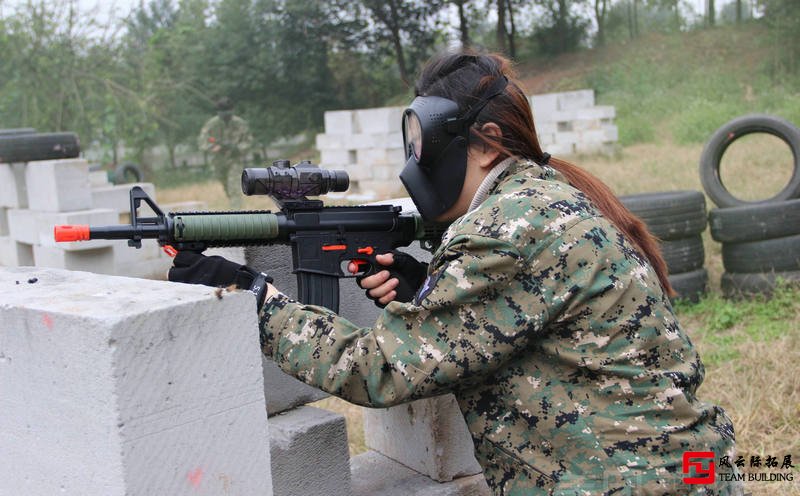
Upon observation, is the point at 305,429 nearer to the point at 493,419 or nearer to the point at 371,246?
the point at 371,246

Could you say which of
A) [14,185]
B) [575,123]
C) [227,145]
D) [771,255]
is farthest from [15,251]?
[575,123]

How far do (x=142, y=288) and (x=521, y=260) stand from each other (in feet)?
2.75

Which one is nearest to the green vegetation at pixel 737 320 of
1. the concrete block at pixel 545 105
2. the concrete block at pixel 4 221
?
the concrete block at pixel 4 221

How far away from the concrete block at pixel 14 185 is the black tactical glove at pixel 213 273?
7.73 meters

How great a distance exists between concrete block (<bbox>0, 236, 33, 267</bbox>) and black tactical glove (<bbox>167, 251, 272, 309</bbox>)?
7980 millimetres

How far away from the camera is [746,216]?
6.63 meters

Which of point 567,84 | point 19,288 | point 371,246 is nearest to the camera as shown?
point 19,288

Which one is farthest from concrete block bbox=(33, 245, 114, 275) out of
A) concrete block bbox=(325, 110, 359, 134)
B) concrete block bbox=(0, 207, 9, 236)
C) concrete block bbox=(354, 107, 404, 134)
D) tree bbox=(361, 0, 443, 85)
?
tree bbox=(361, 0, 443, 85)

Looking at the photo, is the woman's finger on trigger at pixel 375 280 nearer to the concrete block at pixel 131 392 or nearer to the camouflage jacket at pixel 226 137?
the concrete block at pixel 131 392

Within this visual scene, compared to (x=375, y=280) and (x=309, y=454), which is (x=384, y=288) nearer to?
(x=375, y=280)

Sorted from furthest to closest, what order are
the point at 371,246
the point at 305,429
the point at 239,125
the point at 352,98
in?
the point at 352,98 → the point at 239,125 → the point at 305,429 → the point at 371,246

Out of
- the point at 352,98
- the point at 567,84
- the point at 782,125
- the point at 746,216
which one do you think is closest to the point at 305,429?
the point at 746,216

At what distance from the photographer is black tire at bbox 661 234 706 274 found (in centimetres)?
668

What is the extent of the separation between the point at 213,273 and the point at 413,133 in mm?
651
